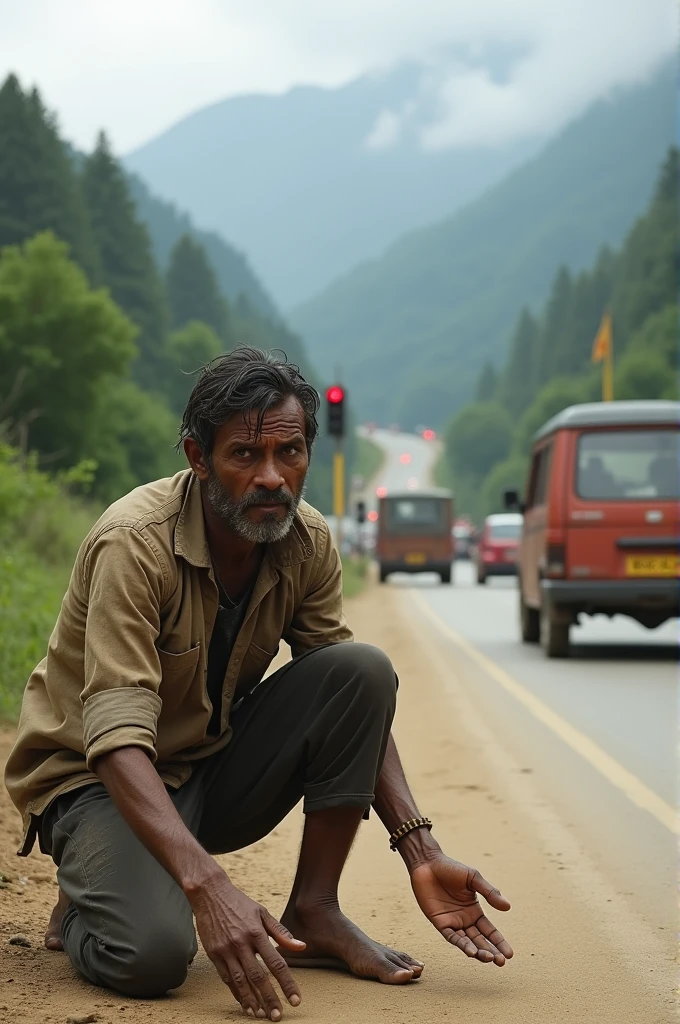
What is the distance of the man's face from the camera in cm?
402

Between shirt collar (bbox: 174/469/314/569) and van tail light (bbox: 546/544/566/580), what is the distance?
1021cm

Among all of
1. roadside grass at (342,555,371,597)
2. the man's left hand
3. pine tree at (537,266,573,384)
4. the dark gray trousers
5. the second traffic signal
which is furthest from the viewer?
pine tree at (537,266,573,384)

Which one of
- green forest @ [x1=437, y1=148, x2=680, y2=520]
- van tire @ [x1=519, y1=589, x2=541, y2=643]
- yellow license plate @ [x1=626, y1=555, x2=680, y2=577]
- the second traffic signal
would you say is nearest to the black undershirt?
yellow license plate @ [x1=626, y1=555, x2=680, y2=577]

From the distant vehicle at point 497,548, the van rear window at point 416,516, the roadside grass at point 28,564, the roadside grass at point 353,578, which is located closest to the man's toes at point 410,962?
the roadside grass at point 28,564

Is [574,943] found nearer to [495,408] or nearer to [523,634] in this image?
[523,634]

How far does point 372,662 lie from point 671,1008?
1.14 meters

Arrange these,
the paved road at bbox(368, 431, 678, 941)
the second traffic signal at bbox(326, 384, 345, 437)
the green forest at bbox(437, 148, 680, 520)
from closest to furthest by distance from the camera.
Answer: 1. the paved road at bbox(368, 431, 678, 941)
2. the second traffic signal at bbox(326, 384, 345, 437)
3. the green forest at bbox(437, 148, 680, 520)

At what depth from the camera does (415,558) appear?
41.6m

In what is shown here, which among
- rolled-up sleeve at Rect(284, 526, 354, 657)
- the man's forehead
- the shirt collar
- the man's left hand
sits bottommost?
the man's left hand

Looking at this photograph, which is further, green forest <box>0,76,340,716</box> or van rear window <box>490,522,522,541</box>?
van rear window <box>490,522,522,541</box>

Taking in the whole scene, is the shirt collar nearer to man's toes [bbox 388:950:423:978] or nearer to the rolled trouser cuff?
the rolled trouser cuff

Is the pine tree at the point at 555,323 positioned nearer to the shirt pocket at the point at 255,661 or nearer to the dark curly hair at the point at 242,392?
the shirt pocket at the point at 255,661

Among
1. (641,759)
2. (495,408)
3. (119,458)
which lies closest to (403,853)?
(641,759)

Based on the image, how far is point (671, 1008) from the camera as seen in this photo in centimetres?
386
